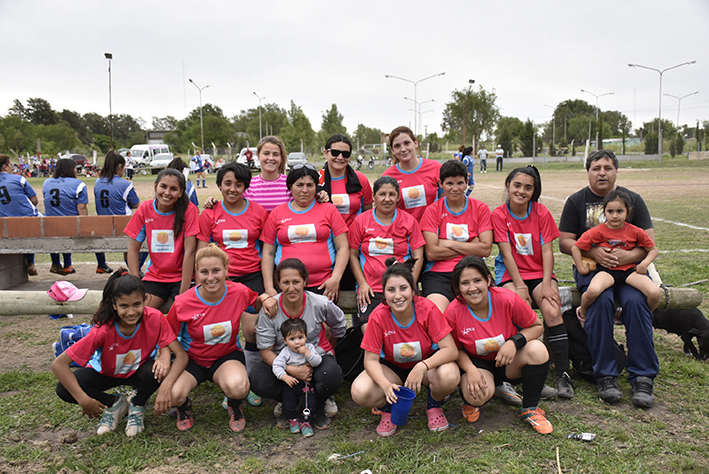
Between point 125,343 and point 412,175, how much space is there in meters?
2.64

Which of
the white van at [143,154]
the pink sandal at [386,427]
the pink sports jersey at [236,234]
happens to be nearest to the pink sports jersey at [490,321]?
the pink sandal at [386,427]

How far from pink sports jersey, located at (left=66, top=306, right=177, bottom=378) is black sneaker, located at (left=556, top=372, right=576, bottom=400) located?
271 cm

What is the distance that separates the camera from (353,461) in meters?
2.89

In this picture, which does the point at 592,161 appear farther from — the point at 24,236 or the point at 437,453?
the point at 24,236

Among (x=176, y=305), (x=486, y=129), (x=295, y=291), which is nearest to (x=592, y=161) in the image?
(x=295, y=291)

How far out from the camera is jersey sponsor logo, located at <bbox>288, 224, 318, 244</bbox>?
12.6ft

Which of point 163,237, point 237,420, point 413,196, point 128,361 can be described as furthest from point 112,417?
point 413,196

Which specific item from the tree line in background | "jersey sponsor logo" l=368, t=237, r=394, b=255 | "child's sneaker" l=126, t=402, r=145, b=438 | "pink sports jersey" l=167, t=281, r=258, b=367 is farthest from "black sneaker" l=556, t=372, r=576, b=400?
the tree line in background

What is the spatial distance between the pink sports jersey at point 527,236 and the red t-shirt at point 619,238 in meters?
0.25

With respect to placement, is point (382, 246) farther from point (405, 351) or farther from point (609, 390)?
point (609, 390)

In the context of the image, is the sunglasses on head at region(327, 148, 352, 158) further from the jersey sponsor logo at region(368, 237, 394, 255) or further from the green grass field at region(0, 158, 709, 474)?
the green grass field at region(0, 158, 709, 474)

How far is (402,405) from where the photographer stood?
3023 millimetres

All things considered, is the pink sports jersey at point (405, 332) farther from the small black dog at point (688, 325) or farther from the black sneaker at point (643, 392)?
the small black dog at point (688, 325)

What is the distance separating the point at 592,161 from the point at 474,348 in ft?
6.41
